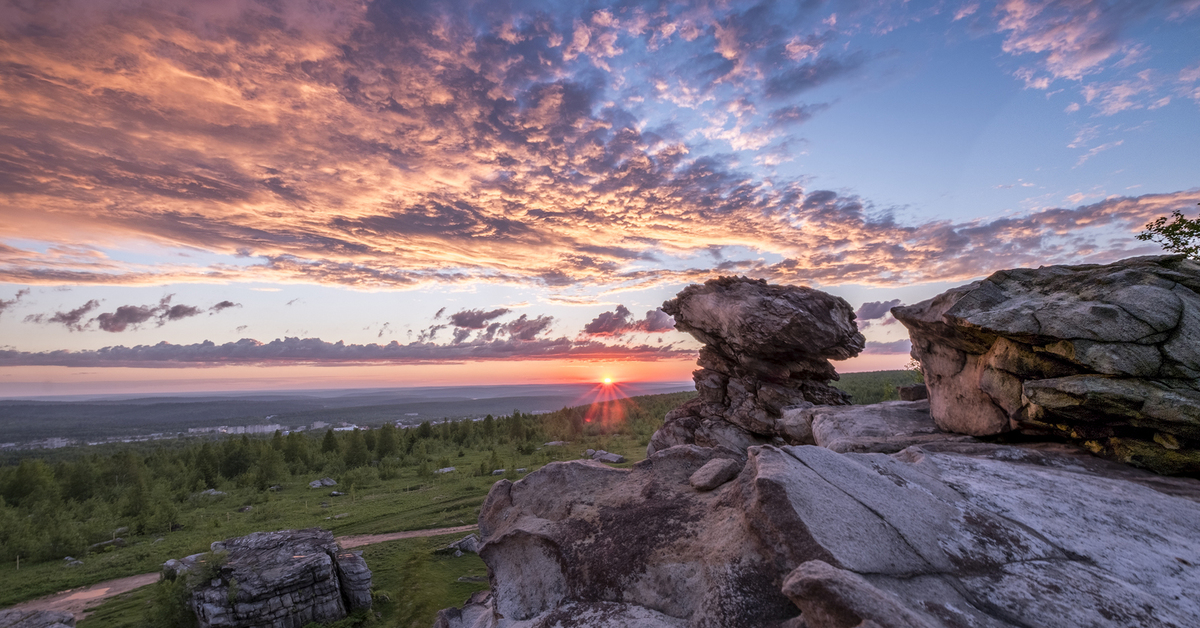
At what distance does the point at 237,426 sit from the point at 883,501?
23470 cm

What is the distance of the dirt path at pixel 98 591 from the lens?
21.9 metres

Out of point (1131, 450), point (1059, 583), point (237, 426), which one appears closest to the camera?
point (1059, 583)

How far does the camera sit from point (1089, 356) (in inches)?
439

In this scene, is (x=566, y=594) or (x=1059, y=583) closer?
(x=1059, y=583)

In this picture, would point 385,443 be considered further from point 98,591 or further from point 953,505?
point 953,505

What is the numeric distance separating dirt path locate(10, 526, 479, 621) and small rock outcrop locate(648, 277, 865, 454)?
16.8 metres

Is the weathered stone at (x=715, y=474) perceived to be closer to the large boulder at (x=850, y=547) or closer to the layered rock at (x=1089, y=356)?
the large boulder at (x=850, y=547)

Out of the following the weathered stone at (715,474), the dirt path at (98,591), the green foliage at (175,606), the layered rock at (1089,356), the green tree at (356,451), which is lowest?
the green tree at (356,451)

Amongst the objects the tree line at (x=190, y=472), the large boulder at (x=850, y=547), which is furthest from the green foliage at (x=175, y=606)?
the tree line at (x=190, y=472)

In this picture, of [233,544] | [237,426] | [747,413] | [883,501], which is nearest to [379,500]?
[233,544]

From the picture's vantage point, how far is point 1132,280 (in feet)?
38.9

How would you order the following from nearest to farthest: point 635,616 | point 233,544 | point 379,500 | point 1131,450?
point 635,616 → point 1131,450 → point 233,544 → point 379,500

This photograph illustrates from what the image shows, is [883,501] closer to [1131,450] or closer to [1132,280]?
[1131,450]

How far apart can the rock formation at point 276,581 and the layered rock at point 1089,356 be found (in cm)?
2322
